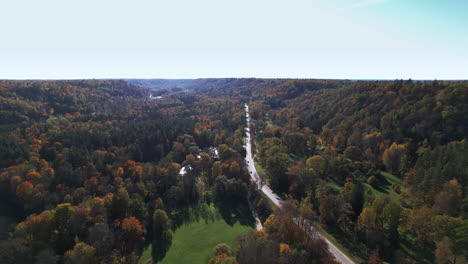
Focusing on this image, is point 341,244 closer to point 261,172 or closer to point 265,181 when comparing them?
point 265,181

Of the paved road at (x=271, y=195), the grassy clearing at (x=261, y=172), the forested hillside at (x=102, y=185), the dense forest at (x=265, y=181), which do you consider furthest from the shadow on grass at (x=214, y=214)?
the grassy clearing at (x=261, y=172)

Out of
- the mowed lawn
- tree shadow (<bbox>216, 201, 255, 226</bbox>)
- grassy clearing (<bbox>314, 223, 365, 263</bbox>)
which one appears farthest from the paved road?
the mowed lawn

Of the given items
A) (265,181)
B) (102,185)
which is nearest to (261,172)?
(265,181)

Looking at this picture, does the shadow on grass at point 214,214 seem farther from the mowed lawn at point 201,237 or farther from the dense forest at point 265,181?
the dense forest at point 265,181

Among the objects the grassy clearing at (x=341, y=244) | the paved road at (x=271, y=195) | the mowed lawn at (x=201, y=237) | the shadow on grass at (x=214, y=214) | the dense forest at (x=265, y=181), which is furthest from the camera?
the shadow on grass at (x=214, y=214)

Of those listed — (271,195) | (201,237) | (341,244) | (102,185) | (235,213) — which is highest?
(102,185)

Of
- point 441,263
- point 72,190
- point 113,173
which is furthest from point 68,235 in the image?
point 441,263

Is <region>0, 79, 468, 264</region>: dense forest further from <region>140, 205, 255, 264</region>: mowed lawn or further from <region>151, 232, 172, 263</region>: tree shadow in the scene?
<region>140, 205, 255, 264</region>: mowed lawn

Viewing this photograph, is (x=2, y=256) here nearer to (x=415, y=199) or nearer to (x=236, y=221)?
(x=236, y=221)
